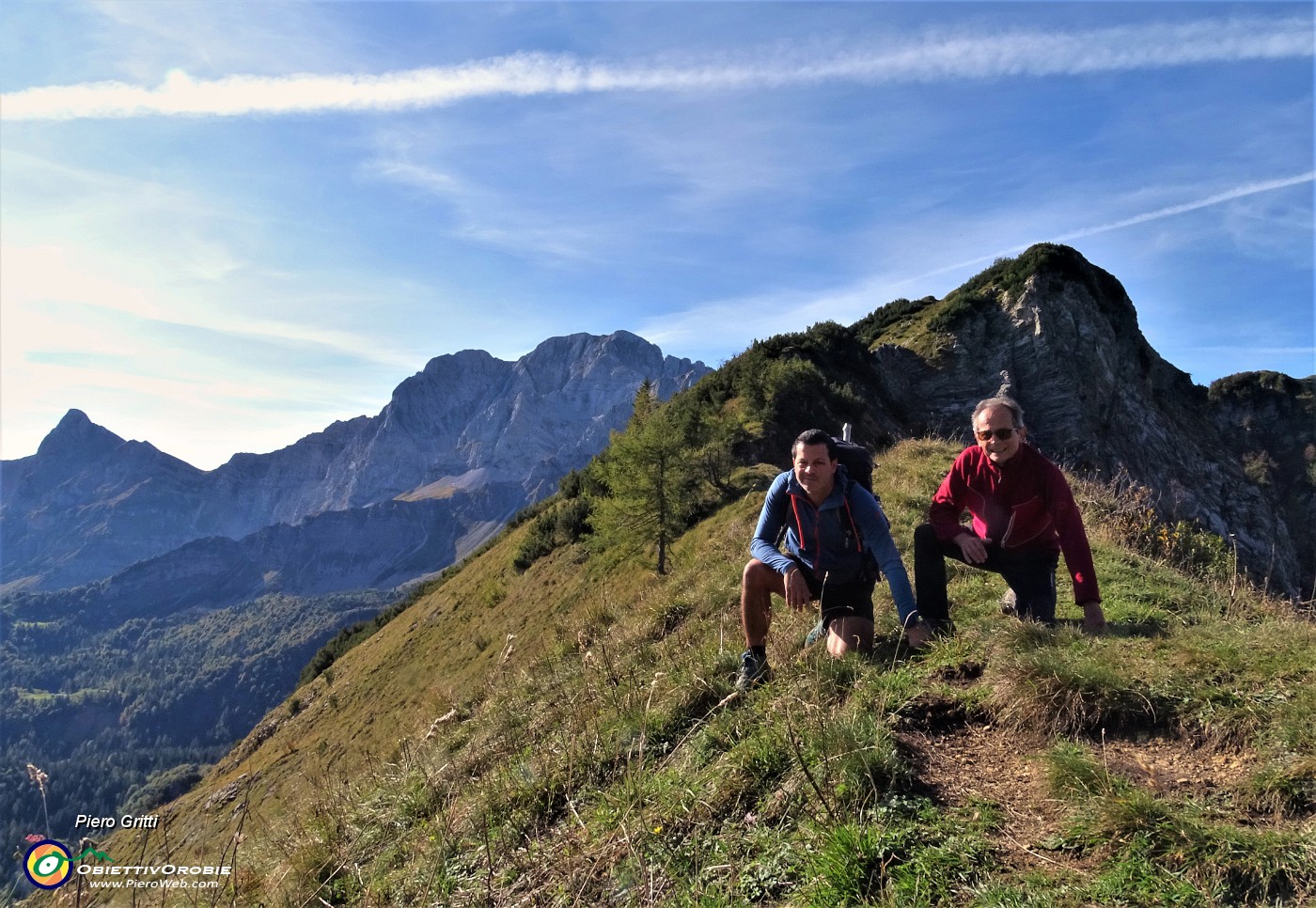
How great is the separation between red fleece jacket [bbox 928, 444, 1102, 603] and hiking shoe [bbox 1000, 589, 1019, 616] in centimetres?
39

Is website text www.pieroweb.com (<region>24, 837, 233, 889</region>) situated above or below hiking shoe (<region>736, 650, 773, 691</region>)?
below

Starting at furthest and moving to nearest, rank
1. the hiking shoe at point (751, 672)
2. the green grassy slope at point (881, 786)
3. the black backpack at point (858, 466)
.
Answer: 1. the black backpack at point (858, 466)
2. the hiking shoe at point (751, 672)
3. the green grassy slope at point (881, 786)

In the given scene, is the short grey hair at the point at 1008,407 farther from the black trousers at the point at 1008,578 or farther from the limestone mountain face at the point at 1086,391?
the limestone mountain face at the point at 1086,391

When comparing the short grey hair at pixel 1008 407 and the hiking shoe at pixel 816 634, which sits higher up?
the short grey hair at pixel 1008 407

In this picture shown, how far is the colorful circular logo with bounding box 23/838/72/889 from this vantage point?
3826 millimetres

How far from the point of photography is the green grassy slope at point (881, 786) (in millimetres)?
2463

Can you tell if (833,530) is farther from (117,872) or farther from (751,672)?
(117,872)

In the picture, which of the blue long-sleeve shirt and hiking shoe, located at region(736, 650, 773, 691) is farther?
the blue long-sleeve shirt

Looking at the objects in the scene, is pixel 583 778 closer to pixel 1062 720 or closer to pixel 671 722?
pixel 671 722

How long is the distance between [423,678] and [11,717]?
834 feet

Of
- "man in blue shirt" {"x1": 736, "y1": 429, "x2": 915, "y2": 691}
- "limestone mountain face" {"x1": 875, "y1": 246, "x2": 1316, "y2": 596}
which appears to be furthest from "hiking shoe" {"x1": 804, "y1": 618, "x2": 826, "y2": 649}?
"limestone mountain face" {"x1": 875, "y1": 246, "x2": 1316, "y2": 596}

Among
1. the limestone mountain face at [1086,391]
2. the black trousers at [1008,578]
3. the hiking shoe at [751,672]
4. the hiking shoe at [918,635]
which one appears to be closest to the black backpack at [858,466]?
the black trousers at [1008,578]

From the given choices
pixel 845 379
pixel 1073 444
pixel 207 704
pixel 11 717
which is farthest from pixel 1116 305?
pixel 11 717

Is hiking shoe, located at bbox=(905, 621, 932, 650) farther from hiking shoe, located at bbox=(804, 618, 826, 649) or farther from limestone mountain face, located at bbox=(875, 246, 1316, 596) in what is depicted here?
limestone mountain face, located at bbox=(875, 246, 1316, 596)
